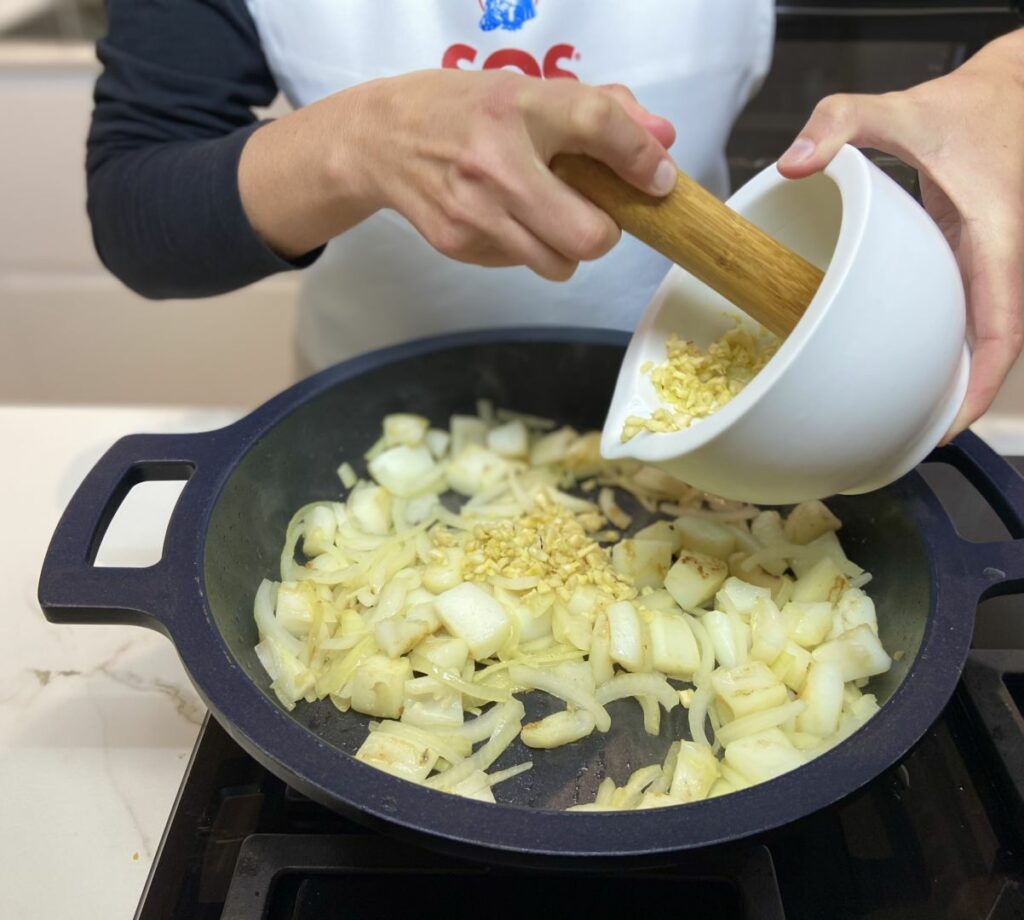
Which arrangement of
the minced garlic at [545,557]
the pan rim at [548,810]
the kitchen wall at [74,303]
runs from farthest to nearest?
the kitchen wall at [74,303]
the minced garlic at [545,557]
the pan rim at [548,810]

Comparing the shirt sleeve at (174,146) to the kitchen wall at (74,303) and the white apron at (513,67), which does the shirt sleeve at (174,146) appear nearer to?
the white apron at (513,67)

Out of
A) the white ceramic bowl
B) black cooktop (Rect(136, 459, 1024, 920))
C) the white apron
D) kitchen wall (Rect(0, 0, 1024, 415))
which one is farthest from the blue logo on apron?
kitchen wall (Rect(0, 0, 1024, 415))

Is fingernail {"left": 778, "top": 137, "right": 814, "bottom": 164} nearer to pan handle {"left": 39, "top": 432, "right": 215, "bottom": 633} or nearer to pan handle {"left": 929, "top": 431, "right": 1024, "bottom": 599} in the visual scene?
pan handle {"left": 929, "top": 431, "right": 1024, "bottom": 599}

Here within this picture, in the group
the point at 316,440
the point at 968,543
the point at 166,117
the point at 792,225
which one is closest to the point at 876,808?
the point at 968,543

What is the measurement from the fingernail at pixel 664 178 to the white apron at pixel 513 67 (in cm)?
37

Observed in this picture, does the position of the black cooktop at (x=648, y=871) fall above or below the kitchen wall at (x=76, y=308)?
above

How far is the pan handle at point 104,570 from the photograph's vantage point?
Result: 2.06ft

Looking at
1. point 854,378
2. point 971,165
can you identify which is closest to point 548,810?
point 854,378

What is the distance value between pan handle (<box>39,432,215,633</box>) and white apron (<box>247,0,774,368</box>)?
393mm

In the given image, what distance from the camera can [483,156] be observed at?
23.5 inches

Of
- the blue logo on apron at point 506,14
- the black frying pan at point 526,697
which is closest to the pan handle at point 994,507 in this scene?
the black frying pan at point 526,697

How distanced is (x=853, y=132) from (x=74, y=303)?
5.81 feet

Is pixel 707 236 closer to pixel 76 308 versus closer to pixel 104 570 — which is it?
pixel 104 570

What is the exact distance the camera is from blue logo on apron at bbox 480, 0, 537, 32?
90cm
